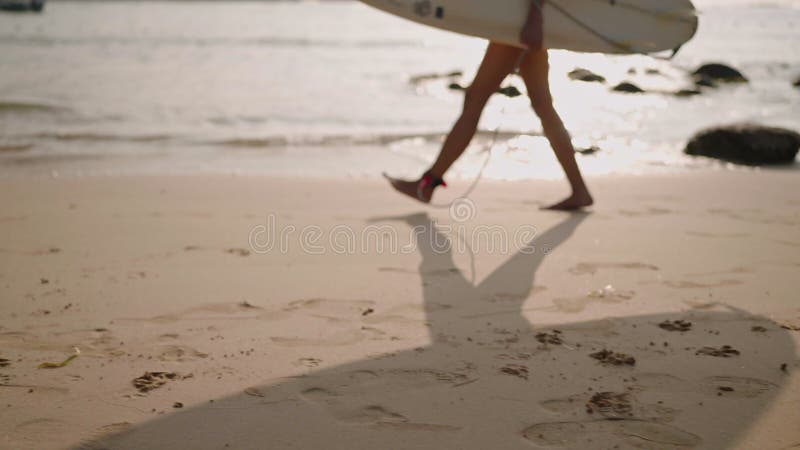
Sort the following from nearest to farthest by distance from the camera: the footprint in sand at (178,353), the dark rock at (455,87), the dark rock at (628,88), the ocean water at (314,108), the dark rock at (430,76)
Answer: the footprint in sand at (178,353) < the ocean water at (314,108) < the dark rock at (628,88) < the dark rock at (455,87) < the dark rock at (430,76)

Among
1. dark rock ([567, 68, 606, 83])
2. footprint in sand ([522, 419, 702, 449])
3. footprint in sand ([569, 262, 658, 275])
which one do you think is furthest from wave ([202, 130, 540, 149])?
dark rock ([567, 68, 606, 83])

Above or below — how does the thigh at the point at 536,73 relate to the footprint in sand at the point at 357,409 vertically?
above

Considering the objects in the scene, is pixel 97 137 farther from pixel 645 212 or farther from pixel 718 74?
pixel 718 74

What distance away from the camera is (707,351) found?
265 centimetres

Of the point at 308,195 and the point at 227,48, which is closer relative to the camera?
the point at 308,195

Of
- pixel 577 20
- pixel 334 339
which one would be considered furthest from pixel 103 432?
pixel 577 20

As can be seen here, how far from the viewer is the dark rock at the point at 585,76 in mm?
14384

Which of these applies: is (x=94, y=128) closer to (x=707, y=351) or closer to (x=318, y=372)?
(x=318, y=372)

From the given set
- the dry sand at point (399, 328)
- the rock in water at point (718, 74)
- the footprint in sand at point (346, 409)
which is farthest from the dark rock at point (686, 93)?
the footprint in sand at point (346, 409)

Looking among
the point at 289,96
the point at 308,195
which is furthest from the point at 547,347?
the point at 289,96

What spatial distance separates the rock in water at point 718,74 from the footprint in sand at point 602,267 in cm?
1176

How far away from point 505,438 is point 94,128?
7.00 meters

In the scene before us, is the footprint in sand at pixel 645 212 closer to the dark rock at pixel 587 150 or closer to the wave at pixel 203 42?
the dark rock at pixel 587 150

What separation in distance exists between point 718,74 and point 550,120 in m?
11.8
